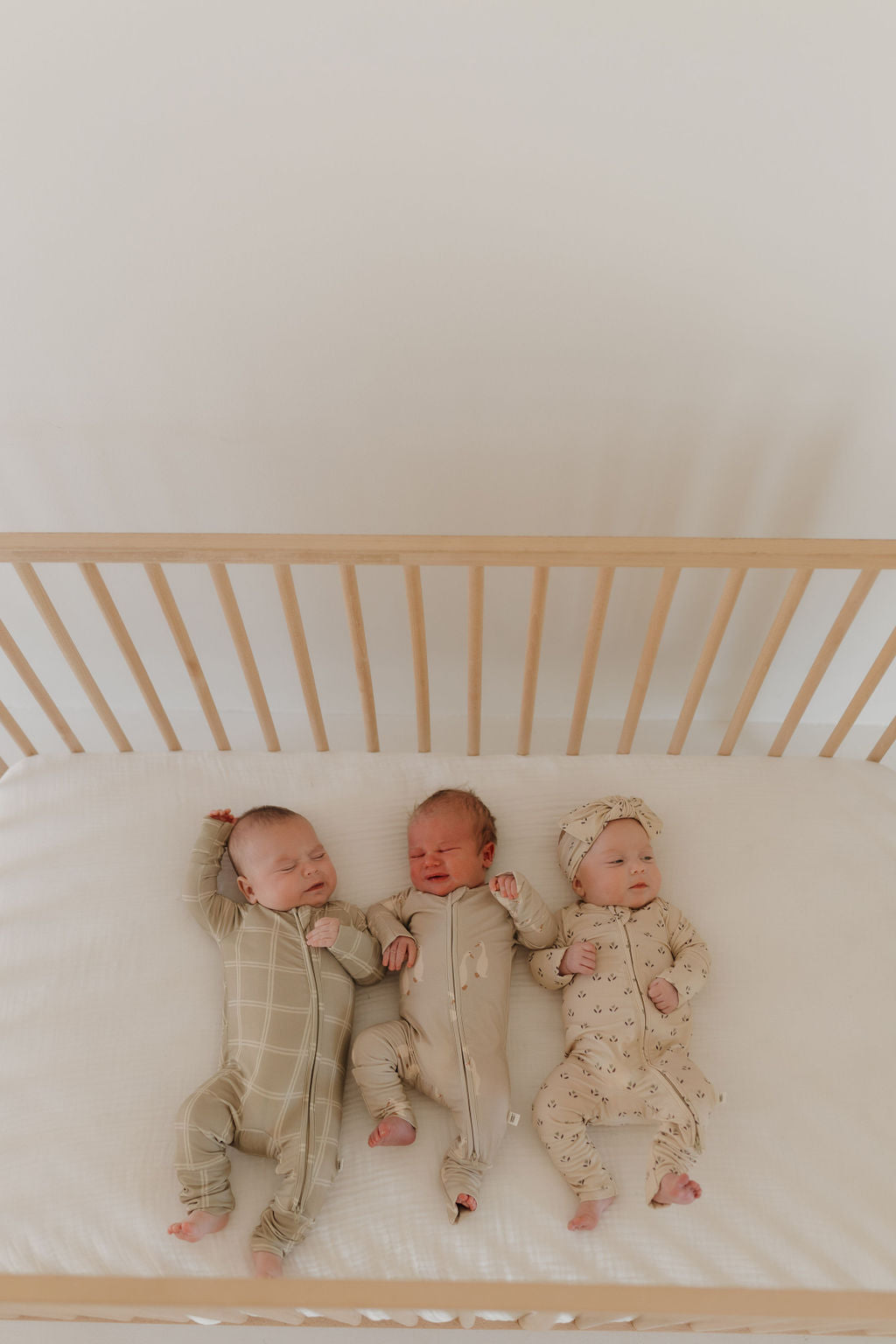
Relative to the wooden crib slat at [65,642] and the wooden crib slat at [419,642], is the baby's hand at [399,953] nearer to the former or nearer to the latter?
the wooden crib slat at [419,642]

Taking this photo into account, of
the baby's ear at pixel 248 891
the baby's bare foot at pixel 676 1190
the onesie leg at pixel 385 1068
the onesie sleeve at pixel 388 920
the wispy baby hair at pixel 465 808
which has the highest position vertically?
the wispy baby hair at pixel 465 808

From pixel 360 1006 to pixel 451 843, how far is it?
0.87ft

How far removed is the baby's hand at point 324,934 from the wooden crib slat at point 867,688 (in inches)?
33.0

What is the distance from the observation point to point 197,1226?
1.13 m

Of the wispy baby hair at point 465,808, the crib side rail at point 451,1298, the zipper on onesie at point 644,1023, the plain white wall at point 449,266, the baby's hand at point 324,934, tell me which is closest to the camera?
the crib side rail at point 451,1298

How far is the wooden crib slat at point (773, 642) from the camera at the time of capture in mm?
1328

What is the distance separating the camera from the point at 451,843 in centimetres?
139

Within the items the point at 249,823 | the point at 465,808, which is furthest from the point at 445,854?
the point at 249,823

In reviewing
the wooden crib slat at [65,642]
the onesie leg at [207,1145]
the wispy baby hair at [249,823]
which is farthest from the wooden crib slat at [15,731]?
the onesie leg at [207,1145]

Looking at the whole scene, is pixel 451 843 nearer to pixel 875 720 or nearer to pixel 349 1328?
pixel 349 1328

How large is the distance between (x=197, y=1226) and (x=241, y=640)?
0.76 meters

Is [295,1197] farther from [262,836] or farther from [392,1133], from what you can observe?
[262,836]

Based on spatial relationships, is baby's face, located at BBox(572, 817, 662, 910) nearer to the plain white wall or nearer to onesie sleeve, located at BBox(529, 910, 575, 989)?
onesie sleeve, located at BBox(529, 910, 575, 989)

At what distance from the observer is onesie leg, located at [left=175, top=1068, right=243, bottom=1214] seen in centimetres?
115
